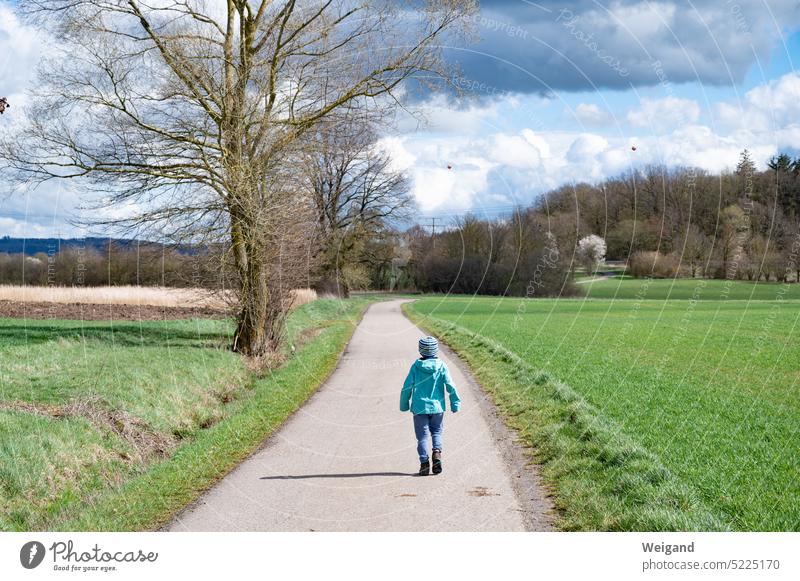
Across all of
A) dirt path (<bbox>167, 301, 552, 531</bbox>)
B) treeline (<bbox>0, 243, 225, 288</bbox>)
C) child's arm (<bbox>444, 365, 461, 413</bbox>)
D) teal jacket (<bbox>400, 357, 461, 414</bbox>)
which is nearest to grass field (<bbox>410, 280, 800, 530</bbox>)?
dirt path (<bbox>167, 301, 552, 531</bbox>)

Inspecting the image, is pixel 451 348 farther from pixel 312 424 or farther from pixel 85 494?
pixel 85 494

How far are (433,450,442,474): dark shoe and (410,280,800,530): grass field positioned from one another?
4.17ft

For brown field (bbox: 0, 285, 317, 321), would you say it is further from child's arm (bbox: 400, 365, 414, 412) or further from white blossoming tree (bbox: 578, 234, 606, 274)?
child's arm (bbox: 400, 365, 414, 412)

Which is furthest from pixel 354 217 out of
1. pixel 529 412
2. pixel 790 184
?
pixel 529 412

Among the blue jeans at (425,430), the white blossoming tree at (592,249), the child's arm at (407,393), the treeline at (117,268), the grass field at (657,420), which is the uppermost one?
the white blossoming tree at (592,249)

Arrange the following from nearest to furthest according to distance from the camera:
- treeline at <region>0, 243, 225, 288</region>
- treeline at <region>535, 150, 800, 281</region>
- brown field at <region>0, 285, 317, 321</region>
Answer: treeline at <region>535, 150, 800, 281</region> → treeline at <region>0, 243, 225, 288</region> → brown field at <region>0, 285, 317, 321</region>

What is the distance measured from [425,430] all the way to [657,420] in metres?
5.12

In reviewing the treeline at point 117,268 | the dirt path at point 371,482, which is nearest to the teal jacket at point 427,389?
the dirt path at point 371,482

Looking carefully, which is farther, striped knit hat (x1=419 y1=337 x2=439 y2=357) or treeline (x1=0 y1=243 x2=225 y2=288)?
treeline (x1=0 y1=243 x2=225 y2=288)

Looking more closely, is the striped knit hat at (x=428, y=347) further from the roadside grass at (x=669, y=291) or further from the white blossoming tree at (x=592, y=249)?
the roadside grass at (x=669, y=291)

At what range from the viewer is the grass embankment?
8.30 meters

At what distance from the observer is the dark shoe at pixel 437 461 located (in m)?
8.48

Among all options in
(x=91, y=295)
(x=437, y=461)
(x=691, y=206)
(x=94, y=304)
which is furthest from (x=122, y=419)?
(x=94, y=304)

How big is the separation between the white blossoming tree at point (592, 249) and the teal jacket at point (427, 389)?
16.4m
